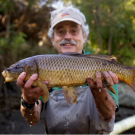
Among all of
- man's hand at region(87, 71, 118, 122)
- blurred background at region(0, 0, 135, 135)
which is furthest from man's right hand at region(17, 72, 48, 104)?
blurred background at region(0, 0, 135, 135)

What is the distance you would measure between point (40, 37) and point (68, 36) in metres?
6.77

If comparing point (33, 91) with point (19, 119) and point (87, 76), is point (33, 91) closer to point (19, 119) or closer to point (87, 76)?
point (87, 76)

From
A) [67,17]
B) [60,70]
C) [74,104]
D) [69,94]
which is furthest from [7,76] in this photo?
[67,17]

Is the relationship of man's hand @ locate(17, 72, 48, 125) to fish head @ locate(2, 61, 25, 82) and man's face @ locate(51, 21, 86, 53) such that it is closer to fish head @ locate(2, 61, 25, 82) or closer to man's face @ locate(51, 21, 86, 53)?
fish head @ locate(2, 61, 25, 82)

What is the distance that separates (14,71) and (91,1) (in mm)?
10425

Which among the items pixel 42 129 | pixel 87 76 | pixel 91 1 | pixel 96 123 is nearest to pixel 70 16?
pixel 87 76

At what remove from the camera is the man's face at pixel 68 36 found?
218cm

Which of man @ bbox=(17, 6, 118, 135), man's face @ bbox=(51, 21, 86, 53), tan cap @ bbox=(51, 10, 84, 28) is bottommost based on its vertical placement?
man @ bbox=(17, 6, 118, 135)

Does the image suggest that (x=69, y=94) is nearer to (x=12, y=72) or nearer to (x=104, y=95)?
(x=104, y=95)

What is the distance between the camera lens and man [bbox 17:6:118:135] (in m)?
1.72

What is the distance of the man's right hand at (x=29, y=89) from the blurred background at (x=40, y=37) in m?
1.64

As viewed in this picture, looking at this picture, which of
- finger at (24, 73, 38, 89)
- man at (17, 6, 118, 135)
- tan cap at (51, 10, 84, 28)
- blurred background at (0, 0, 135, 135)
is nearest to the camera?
finger at (24, 73, 38, 89)

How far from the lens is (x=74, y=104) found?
6.66ft

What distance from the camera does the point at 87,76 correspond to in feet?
5.14
